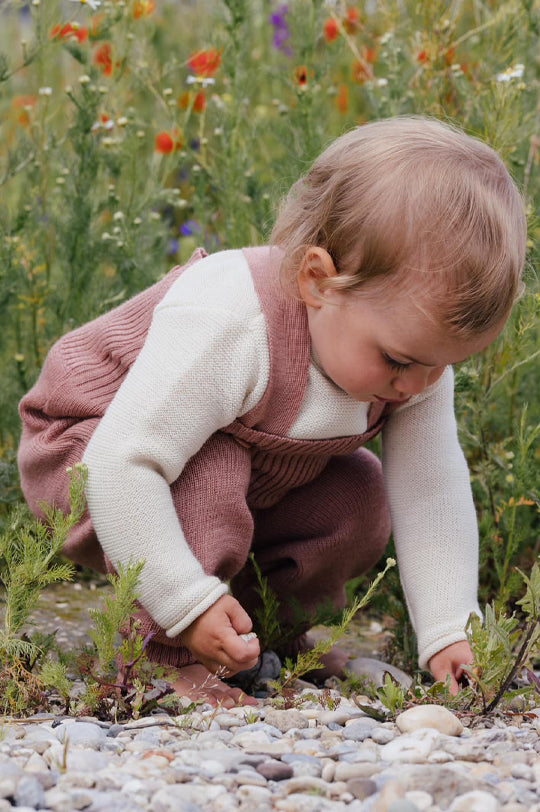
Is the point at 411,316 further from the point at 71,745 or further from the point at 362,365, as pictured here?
the point at 71,745

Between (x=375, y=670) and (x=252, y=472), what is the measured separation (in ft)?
1.78

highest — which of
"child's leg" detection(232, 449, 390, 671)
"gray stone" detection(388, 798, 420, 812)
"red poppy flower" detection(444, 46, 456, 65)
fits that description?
"red poppy flower" detection(444, 46, 456, 65)

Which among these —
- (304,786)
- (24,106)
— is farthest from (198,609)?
(24,106)

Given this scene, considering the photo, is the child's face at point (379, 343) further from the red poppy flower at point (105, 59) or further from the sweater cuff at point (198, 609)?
the red poppy flower at point (105, 59)

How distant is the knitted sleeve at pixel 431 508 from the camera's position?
250 centimetres

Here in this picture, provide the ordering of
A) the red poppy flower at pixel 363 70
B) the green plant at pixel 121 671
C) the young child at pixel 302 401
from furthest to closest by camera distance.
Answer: the red poppy flower at pixel 363 70, the young child at pixel 302 401, the green plant at pixel 121 671

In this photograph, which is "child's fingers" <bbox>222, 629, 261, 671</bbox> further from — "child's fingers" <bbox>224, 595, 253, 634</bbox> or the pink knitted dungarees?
the pink knitted dungarees

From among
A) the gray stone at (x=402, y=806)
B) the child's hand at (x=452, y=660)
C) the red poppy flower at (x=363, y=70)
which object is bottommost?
the child's hand at (x=452, y=660)

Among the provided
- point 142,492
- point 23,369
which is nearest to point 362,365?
point 142,492

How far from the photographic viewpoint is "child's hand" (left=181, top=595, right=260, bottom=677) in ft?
7.02

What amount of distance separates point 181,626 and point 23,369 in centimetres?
121

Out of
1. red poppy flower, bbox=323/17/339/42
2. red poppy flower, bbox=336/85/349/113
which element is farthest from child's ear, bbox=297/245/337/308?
red poppy flower, bbox=336/85/349/113

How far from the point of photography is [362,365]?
219 cm

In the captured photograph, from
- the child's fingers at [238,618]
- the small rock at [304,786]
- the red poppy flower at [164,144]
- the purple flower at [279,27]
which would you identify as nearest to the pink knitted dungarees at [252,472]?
the child's fingers at [238,618]
